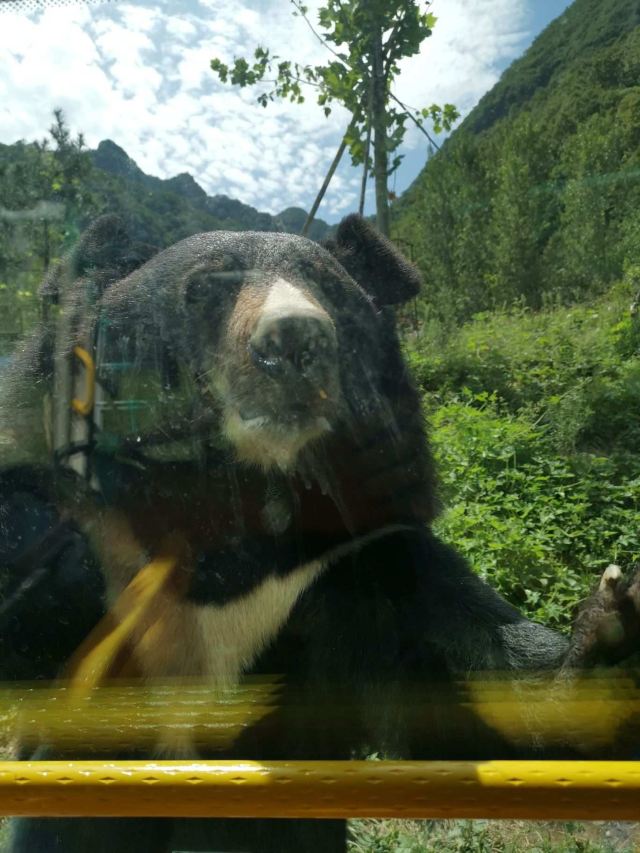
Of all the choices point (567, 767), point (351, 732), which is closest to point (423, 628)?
point (351, 732)

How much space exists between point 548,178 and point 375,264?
498mm

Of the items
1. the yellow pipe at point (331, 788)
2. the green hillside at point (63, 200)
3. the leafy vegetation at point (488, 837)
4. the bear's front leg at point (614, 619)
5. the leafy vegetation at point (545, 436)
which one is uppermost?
the green hillside at point (63, 200)

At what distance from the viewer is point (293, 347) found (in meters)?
1.90

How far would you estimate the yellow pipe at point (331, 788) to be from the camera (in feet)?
3.68

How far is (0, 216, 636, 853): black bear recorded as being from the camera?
1.97 m

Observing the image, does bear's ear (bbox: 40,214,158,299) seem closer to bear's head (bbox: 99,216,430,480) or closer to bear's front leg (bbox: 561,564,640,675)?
bear's head (bbox: 99,216,430,480)

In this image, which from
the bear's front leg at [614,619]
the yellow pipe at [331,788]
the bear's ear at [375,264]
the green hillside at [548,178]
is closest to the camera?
the yellow pipe at [331,788]

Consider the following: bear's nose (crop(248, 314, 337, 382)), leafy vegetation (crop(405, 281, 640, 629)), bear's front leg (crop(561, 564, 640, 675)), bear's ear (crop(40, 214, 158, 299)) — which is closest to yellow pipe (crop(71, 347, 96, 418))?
bear's ear (crop(40, 214, 158, 299))

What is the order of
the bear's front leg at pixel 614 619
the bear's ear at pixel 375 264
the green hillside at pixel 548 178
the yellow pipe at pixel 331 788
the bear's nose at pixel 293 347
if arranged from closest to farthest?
the yellow pipe at pixel 331 788 < the bear's front leg at pixel 614 619 < the green hillside at pixel 548 178 < the bear's nose at pixel 293 347 < the bear's ear at pixel 375 264

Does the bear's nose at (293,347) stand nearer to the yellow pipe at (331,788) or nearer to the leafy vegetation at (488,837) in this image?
the yellow pipe at (331,788)

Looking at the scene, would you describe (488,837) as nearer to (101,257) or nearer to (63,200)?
(101,257)

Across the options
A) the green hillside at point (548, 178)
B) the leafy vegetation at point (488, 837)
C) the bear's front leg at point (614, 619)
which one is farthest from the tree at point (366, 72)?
the leafy vegetation at point (488, 837)

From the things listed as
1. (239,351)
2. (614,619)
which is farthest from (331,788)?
(239,351)

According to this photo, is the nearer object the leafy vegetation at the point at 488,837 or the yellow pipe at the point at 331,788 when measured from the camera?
the yellow pipe at the point at 331,788
